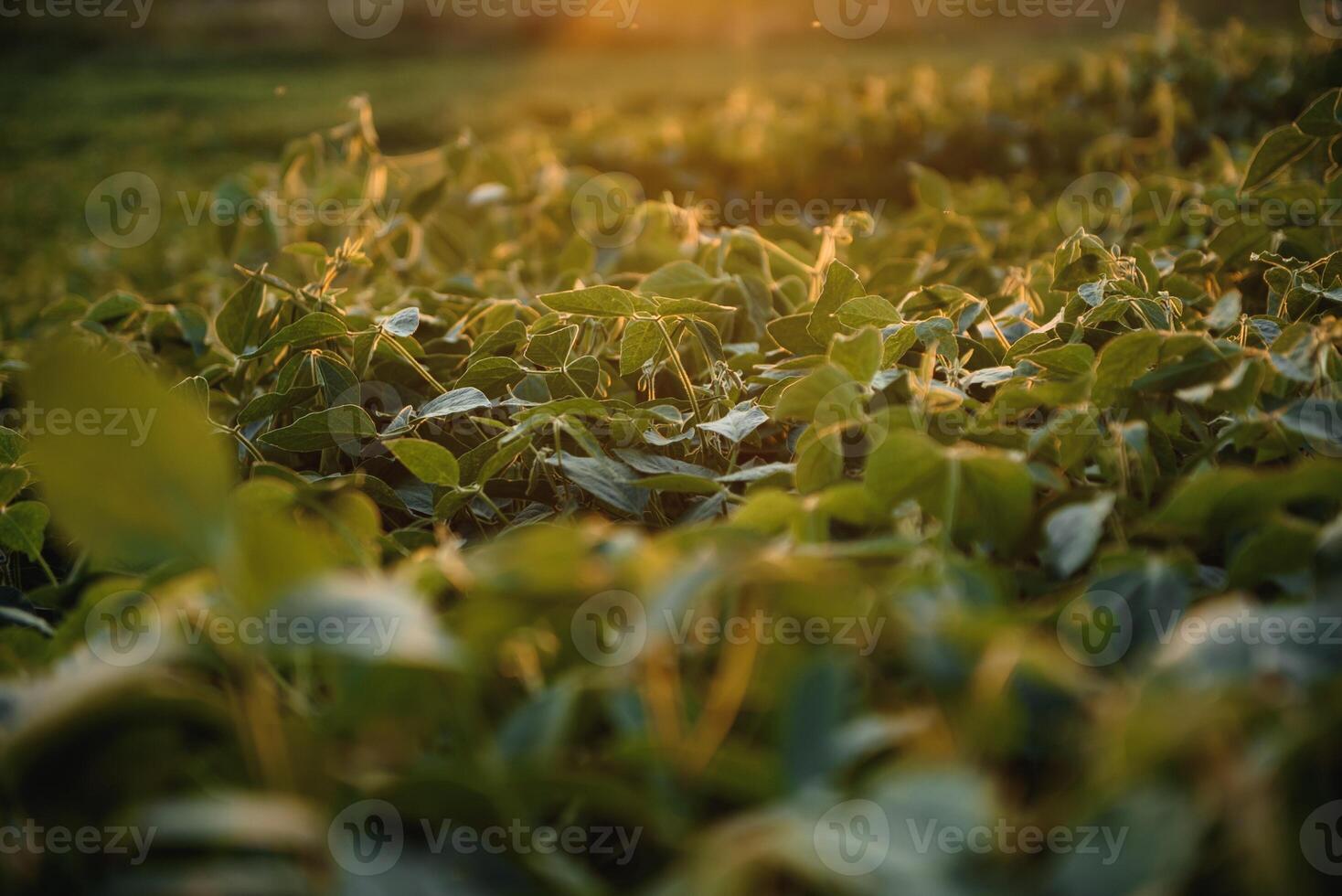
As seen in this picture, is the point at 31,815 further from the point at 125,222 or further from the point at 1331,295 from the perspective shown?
the point at 125,222

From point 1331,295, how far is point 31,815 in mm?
911

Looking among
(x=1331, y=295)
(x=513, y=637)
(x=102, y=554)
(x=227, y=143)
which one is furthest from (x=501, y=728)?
(x=227, y=143)

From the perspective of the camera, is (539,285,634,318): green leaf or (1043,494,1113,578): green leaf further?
(539,285,634,318): green leaf

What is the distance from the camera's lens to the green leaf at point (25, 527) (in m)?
0.69
